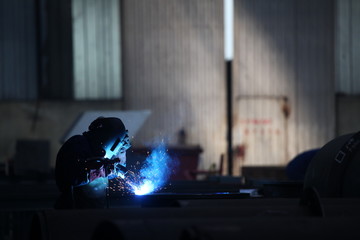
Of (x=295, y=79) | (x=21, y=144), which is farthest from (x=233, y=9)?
(x=21, y=144)

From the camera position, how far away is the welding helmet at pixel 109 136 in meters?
5.72

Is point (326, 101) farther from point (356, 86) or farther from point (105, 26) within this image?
point (105, 26)

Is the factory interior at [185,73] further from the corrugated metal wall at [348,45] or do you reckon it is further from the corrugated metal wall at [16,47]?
the corrugated metal wall at [348,45]

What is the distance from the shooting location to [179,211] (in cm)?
349

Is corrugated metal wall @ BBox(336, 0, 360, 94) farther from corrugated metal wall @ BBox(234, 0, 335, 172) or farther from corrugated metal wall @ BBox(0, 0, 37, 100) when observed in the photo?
corrugated metal wall @ BBox(0, 0, 37, 100)

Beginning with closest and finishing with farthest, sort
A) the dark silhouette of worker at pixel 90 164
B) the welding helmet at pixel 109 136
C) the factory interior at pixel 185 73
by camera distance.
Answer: the dark silhouette of worker at pixel 90 164 → the welding helmet at pixel 109 136 → the factory interior at pixel 185 73

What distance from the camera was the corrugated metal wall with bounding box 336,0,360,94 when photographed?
2100cm

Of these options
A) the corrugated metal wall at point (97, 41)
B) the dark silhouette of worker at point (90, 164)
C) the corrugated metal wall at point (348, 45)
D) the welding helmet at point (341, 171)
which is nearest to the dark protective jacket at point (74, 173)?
the dark silhouette of worker at point (90, 164)

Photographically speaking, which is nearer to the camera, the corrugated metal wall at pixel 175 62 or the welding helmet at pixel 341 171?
the welding helmet at pixel 341 171

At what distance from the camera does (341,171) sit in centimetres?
482

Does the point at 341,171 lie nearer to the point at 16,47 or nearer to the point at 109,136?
the point at 109,136

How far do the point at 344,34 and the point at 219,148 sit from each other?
4855 millimetres

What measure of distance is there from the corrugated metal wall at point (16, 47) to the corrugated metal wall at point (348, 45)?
27.7 feet

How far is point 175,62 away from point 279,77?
2.85 meters
